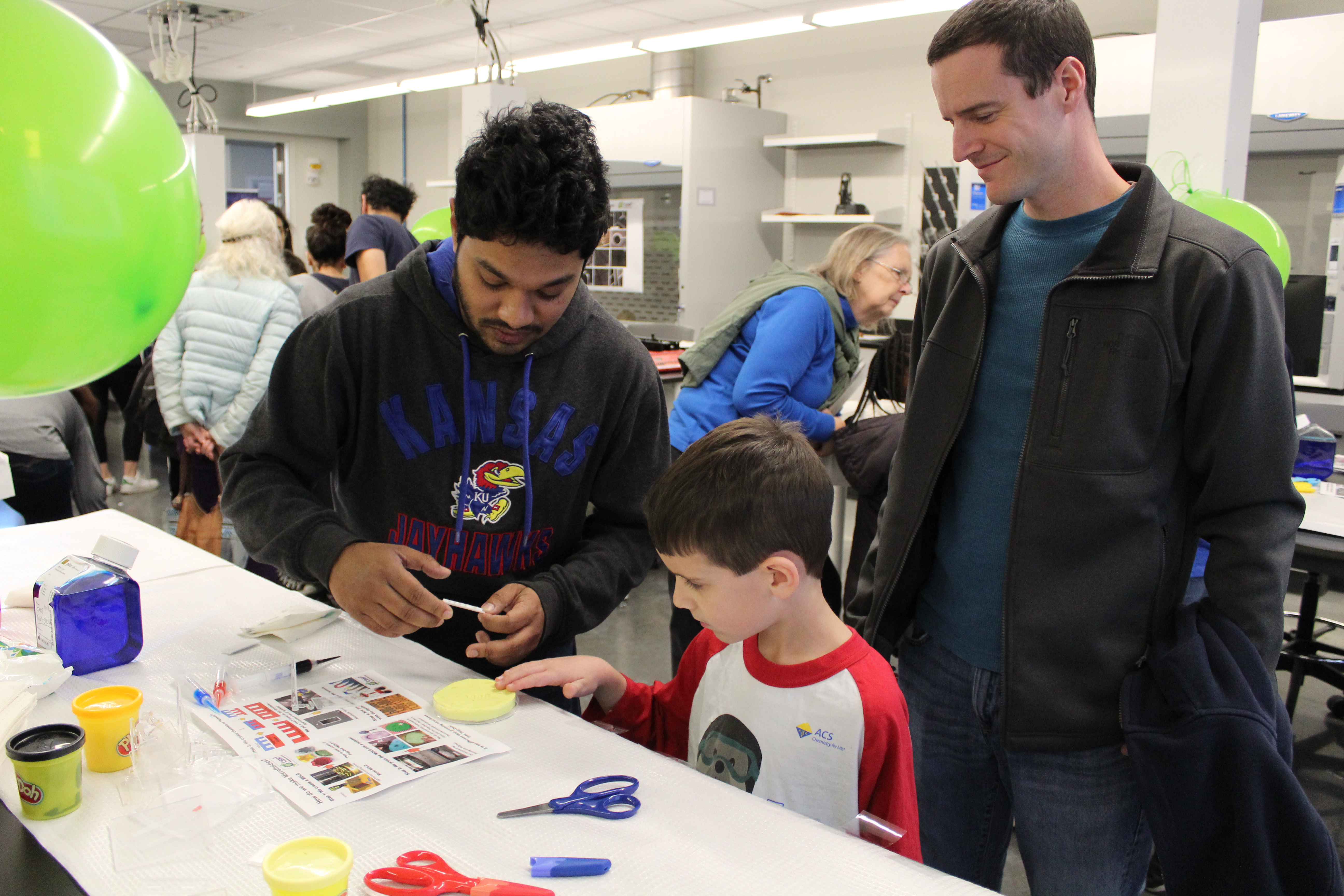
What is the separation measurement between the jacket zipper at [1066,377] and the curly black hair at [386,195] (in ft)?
11.6

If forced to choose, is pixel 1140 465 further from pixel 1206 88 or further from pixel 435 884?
pixel 1206 88

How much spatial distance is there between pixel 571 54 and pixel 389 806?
5951 millimetres

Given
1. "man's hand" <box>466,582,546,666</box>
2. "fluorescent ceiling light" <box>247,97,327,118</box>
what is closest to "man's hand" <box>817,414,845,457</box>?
"man's hand" <box>466,582,546,666</box>

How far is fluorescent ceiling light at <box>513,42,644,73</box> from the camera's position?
227 inches

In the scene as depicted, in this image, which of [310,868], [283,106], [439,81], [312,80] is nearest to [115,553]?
[310,868]

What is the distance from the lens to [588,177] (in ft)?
3.92

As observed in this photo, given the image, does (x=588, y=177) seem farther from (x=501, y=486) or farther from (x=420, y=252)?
(x=501, y=486)

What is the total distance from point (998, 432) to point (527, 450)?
66 centimetres

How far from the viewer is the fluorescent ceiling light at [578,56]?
577cm

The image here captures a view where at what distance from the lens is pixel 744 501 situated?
3.86 feet

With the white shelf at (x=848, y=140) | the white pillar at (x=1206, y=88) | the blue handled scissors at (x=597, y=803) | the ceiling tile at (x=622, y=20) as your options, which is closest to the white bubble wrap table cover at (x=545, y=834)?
the blue handled scissors at (x=597, y=803)

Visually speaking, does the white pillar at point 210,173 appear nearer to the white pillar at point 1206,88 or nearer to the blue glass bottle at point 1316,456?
the white pillar at point 1206,88

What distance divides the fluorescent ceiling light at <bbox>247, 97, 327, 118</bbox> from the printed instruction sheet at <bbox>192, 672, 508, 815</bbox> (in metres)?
8.19

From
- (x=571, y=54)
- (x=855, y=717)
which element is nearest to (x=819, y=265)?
(x=855, y=717)
